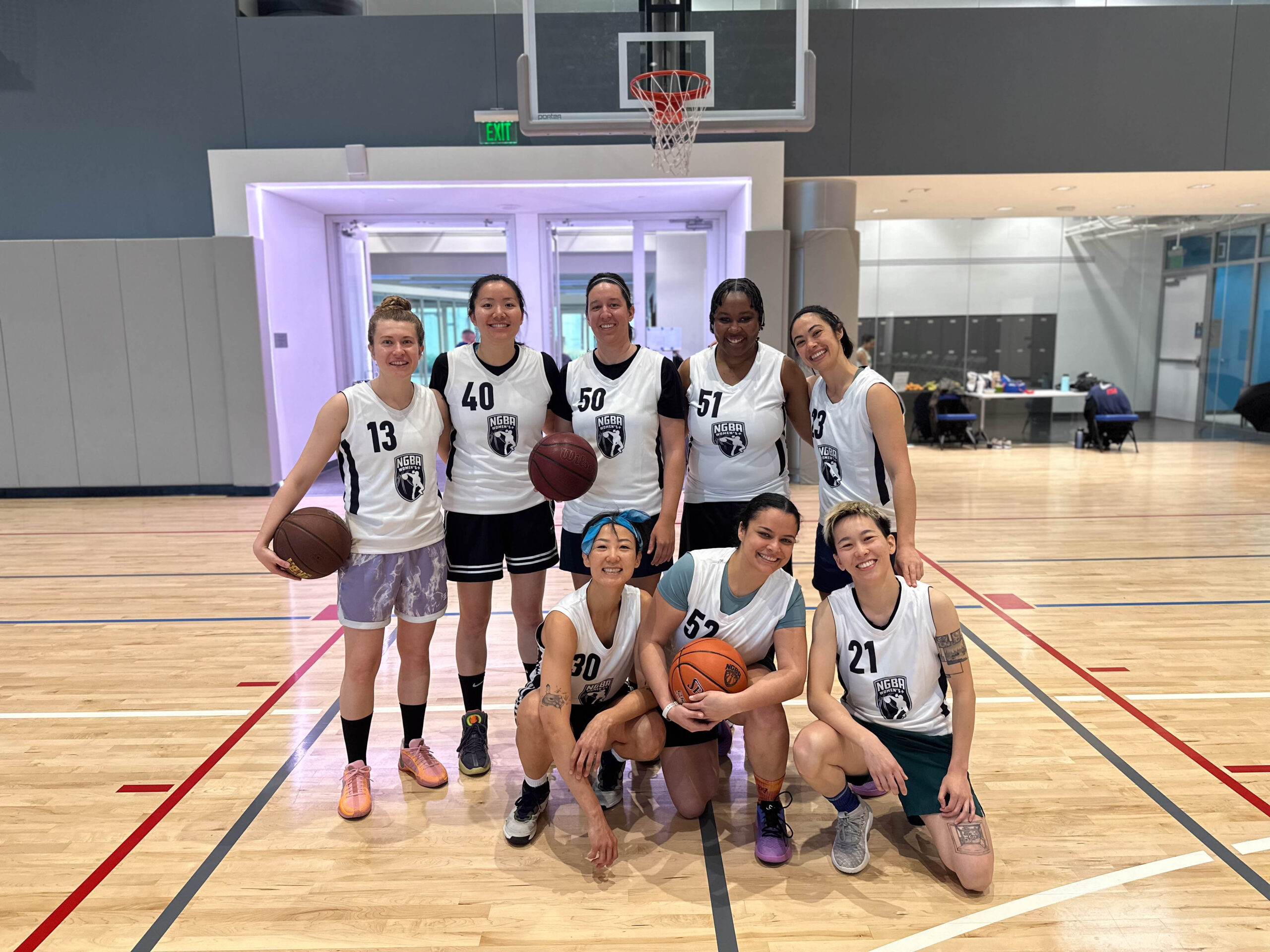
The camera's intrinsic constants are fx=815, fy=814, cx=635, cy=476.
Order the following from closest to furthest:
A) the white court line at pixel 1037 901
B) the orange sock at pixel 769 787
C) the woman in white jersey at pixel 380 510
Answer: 1. the white court line at pixel 1037 901
2. the orange sock at pixel 769 787
3. the woman in white jersey at pixel 380 510

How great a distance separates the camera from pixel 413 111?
7.59 m

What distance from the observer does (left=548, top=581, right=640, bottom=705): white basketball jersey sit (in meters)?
2.42

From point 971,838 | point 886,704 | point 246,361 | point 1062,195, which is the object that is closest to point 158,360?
point 246,361

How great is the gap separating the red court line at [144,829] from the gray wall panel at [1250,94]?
30.9 ft

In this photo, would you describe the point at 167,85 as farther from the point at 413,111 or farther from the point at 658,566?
the point at 658,566

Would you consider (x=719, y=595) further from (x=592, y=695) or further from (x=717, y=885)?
(x=717, y=885)

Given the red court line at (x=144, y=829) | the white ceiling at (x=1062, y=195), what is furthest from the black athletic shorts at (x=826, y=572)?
the white ceiling at (x=1062, y=195)

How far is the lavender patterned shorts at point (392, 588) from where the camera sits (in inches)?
100

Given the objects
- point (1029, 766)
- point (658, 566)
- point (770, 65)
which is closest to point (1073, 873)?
point (1029, 766)

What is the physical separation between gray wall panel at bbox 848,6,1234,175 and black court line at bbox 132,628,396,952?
22.8 feet

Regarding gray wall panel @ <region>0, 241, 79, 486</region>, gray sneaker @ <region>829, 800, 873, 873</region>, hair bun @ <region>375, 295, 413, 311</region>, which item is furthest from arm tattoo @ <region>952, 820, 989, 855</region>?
Answer: gray wall panel @ <region>0, 241, 79, 486</region>

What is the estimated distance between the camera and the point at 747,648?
8.02ft

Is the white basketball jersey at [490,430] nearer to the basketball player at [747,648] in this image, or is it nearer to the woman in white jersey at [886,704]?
the basketball player at [747,648]

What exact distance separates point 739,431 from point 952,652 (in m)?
0.94
